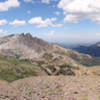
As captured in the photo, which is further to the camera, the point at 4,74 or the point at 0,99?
the point at 4,74

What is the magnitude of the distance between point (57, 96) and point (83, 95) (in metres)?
5.13

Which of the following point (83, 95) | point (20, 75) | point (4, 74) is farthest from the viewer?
point (20, 75)

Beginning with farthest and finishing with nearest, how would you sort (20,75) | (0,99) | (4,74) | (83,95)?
(20,75) < (4,74) < (0,99) < (83,95)

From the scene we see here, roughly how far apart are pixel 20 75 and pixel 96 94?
595 feet

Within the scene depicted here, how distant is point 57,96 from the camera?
1110 inches

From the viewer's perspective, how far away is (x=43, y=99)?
27.3 meters

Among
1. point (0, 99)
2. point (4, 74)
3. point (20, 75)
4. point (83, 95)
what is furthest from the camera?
point (20, 75)

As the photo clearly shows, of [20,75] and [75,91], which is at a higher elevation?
[75,91]

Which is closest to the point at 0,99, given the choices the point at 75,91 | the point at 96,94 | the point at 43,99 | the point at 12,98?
the point at 12,98

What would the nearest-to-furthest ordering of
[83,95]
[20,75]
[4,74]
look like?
[83,95]
[4,74]
[20,75]

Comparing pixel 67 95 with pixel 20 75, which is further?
pixel 20 75

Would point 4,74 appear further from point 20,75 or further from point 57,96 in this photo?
point 57,96

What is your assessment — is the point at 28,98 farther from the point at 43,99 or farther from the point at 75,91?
the point at 75,91

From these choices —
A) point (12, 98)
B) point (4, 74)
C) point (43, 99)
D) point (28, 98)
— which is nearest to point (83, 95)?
point (43, 99)
